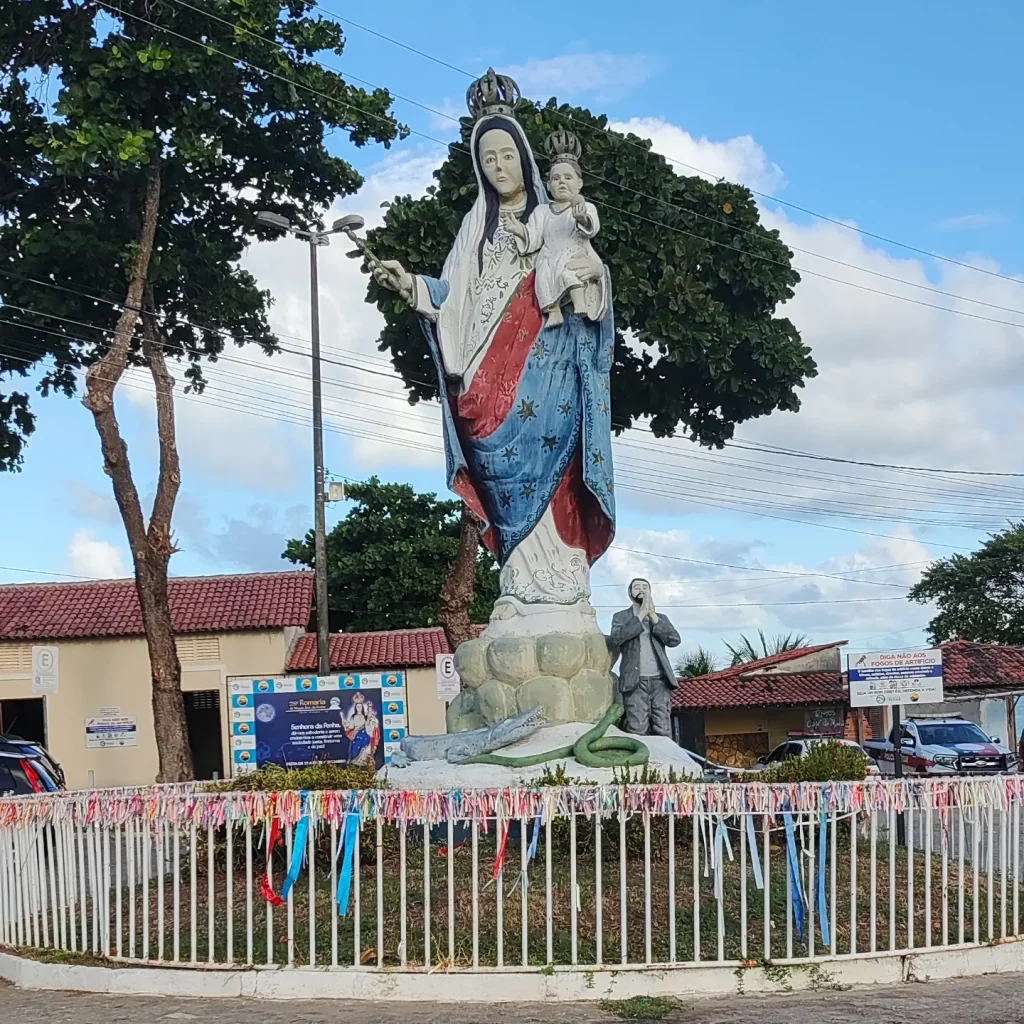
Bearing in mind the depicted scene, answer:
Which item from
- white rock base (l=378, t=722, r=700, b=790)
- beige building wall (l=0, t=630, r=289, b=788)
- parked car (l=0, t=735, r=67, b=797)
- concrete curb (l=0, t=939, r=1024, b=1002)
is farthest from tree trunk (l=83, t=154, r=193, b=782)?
concrete curb (l=0, t=939, r=1024, b=1002)

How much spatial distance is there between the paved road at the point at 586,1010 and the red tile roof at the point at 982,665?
25.8 meters

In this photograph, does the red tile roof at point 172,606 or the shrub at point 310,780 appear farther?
the red tile roof at point 172,606

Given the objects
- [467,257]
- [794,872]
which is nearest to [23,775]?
[467,257]

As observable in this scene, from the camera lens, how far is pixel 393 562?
116 ft

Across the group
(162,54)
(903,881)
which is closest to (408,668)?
(162,54)

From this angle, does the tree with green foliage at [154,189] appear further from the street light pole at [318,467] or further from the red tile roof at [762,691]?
the red tile roof at [762,691]

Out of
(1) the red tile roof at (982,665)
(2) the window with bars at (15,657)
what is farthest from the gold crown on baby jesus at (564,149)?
(1) the red tile roof at (982,665)

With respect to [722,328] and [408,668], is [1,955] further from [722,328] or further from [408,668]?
[408,668]

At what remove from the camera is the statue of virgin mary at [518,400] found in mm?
10867

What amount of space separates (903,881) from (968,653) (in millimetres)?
26022

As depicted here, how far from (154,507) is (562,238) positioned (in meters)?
10.8

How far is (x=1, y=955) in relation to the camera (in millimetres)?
7688

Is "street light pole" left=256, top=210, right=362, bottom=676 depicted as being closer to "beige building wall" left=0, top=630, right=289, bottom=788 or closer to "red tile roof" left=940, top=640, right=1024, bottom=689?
"beige building wall" left=0, top=630, right=289, bottom=788

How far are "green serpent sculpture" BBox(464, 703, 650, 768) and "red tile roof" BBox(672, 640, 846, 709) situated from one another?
21850mm
